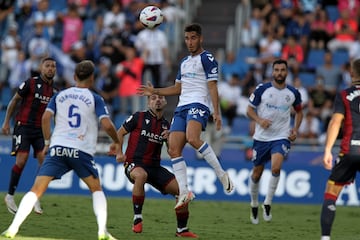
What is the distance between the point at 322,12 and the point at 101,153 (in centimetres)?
781

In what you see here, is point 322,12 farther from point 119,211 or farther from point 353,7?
point 119,211

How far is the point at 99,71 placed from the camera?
27359 mm

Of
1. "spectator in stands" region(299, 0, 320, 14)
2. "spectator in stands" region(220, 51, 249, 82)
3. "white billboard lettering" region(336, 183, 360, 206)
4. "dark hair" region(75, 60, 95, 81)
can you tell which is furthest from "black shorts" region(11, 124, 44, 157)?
"spectator in stands" region(299, 0, 320, 14)

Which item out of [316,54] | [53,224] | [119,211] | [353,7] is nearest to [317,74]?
[316,54]

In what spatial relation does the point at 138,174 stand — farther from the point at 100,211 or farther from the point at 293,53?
the point at 293,53

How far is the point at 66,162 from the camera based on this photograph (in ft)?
40.2

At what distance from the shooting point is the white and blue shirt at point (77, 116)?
39.9ft

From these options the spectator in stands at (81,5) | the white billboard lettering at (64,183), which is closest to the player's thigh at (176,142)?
the white billboard lettering at (64,183)

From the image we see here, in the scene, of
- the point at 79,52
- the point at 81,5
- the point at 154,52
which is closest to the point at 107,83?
the point at 79,52

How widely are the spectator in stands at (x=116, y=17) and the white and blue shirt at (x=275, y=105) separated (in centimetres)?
1134

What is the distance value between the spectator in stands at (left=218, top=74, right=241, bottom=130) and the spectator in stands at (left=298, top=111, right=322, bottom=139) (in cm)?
196

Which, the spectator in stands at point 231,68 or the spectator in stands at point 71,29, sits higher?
the spectator in stands at point 71,29

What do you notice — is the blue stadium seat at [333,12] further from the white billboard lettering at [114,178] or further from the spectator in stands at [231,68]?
the white billboard lettering at [114,178]

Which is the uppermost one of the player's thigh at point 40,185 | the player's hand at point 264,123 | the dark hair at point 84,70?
the dark hair at point 84,70
